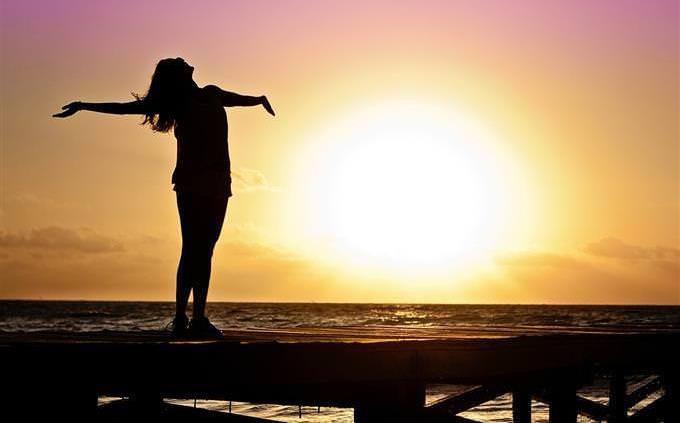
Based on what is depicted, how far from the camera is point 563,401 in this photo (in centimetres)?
944

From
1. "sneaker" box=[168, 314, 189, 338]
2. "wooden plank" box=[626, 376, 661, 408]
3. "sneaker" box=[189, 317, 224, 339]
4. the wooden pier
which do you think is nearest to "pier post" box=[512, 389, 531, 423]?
the wooden pier

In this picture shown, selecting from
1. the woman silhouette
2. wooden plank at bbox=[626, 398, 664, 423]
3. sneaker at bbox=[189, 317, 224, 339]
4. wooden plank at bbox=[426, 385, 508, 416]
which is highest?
the woman silhouette

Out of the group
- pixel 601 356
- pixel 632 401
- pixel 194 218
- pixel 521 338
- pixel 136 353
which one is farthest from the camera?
pixel 632 401

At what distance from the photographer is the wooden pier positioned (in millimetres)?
6238

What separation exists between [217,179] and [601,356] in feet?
13.5

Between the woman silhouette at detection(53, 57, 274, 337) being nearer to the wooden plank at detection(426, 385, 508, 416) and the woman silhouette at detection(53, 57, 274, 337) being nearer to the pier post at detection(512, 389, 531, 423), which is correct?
the wooden plank at detection(426, 385, 508, 416)

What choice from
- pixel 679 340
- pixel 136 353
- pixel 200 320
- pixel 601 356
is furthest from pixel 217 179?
pixel 679 340

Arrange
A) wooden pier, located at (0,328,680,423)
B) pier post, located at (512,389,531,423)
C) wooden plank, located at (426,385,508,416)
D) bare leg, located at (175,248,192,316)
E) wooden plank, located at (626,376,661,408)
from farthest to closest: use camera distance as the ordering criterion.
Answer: wooden plank, located at (626,376,661,408)
pier post, located at (512,389,531,423)
wooden plank, located at (426,385,508,416)
bare leg, located at (175,248,192,316)
wooden pier, located at (0,328,680,423)

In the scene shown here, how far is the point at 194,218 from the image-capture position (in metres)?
7.50

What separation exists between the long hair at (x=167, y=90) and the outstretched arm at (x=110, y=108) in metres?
0.08

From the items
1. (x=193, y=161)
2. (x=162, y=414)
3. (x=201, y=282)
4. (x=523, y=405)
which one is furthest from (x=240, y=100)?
(x=523, y=405)

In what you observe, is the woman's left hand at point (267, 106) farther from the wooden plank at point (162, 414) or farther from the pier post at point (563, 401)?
the pier post at point (563, 401)

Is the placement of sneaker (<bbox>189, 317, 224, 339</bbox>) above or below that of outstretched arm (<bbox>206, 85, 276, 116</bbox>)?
below

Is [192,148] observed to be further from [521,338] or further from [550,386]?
[550,386]
